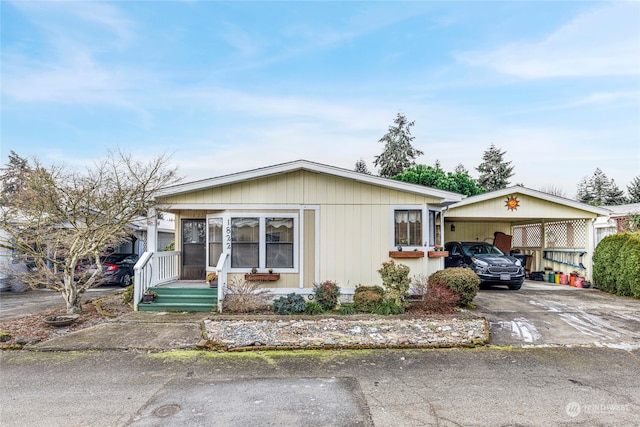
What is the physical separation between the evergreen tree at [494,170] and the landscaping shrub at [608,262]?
21.0 metres

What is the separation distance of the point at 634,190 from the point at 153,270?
38.9m

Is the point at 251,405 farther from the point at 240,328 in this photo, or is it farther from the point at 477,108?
the point at 477,108

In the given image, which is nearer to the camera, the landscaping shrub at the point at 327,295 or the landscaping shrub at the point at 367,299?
the landscaping shrub at the point at 367,299

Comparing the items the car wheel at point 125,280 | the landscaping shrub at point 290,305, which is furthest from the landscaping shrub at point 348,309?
the car wheel at point 125,280

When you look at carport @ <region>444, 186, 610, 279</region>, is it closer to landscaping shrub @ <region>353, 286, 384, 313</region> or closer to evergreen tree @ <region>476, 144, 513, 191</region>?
landscaping shrub @ <region>353, 286, 384, 313</region>

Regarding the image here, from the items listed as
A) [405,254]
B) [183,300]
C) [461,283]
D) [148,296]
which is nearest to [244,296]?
[183,300]

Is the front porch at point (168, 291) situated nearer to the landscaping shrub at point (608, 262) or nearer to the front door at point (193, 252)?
the front door at point (193, 252)

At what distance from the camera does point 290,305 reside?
312 inches

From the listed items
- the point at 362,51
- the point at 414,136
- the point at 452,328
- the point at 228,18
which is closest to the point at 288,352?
the point at 452,328

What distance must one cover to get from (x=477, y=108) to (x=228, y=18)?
11.6 metres

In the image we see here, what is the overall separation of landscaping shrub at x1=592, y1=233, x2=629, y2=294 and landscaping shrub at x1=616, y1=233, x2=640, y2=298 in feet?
0.54

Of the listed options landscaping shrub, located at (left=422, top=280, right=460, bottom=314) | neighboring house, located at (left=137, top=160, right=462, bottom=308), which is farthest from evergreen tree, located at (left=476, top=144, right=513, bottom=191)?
landscaping shrub, located at (left=422, top=280, right=460, bottom=314)

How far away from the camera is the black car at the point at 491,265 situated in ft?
38.0

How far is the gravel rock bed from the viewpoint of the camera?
6.05 metres
